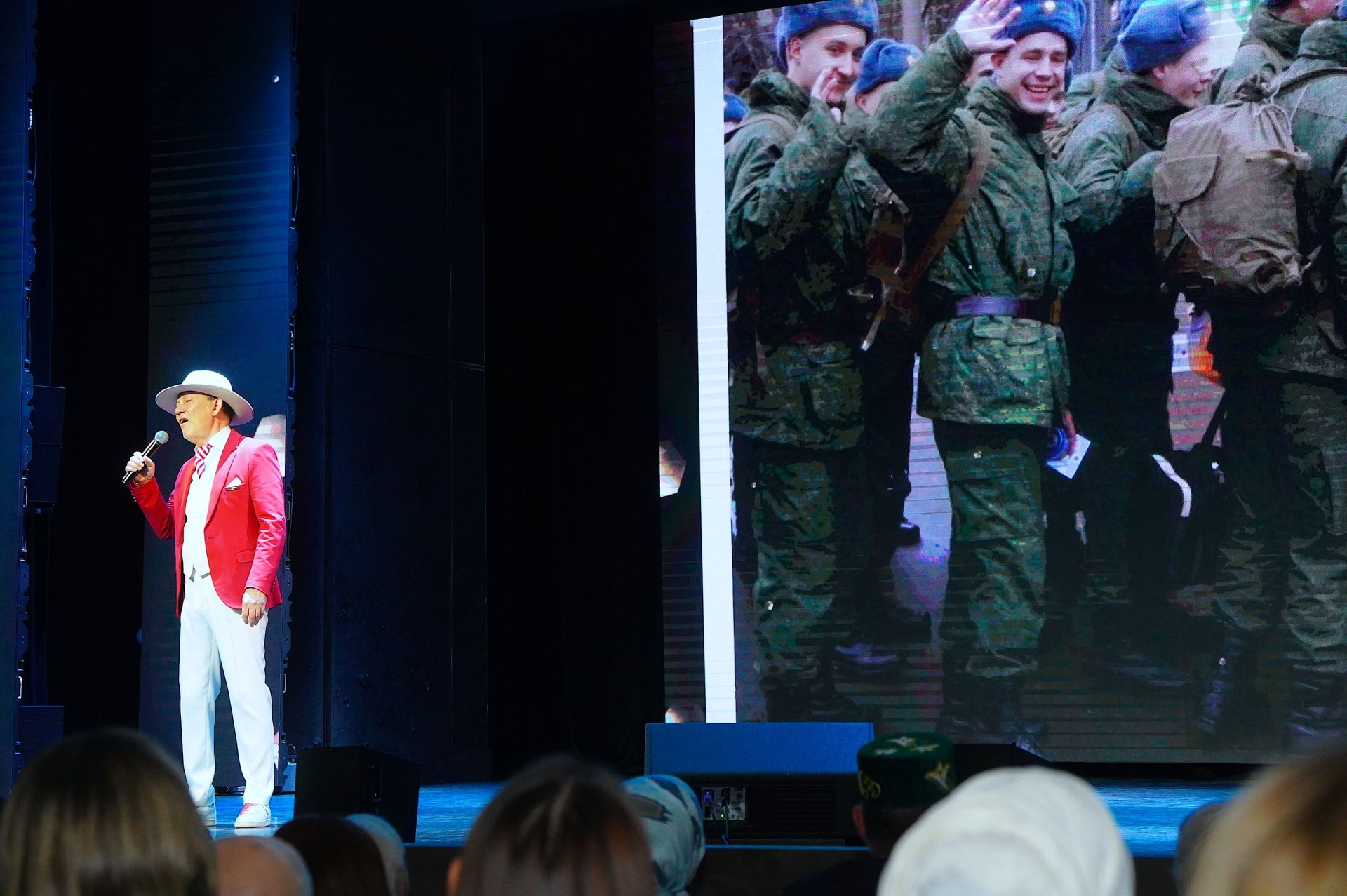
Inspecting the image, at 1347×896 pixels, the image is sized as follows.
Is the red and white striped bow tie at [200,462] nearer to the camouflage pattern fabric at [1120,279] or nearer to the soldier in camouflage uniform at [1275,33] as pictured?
Answer: the camouflage pattern fabric at [1120,279]

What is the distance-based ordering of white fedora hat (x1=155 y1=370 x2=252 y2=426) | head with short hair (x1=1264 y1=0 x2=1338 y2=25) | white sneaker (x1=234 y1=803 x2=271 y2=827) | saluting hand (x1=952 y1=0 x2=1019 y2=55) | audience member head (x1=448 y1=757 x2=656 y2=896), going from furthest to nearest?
1. saluting hand (x1=952 y1=0 x2=1019 y2=55)
2. head with short hair (x1=1264 y1=0 x2=1338 y2=25)
3. white fedora hat (x1=155 y1=370 x2=252 y2=426)
4. white sneaker (x1=234 y1=803 x2=271 y2=827)
5. audience member head (x1=448 y1=757 x2=656 y2=896)

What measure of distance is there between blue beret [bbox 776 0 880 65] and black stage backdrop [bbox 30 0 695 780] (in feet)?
1.41

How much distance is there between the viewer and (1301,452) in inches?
223

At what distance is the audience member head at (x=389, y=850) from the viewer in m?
1.71

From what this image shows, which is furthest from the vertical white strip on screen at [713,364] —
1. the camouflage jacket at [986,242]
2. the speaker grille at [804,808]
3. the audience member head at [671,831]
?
the audience member head at [671,831]

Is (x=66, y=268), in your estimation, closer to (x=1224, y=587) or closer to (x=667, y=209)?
(x=667, y=209)

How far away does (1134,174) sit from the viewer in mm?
Result: 5930

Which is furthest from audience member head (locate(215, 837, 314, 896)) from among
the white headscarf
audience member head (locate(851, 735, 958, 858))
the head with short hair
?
the head with short hair

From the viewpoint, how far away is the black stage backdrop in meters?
6.13

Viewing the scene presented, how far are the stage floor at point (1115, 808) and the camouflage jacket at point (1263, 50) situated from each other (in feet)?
8.67

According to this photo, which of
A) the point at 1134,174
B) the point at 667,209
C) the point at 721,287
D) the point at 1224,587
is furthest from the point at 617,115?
the point at 1224,587

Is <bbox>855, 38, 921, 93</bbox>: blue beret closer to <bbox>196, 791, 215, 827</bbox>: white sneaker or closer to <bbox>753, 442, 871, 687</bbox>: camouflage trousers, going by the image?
<bbox>753, 442, 871, 687</bbox>: camouflage trousers

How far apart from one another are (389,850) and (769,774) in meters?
1.70

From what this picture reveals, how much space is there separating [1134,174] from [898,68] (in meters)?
1.06
